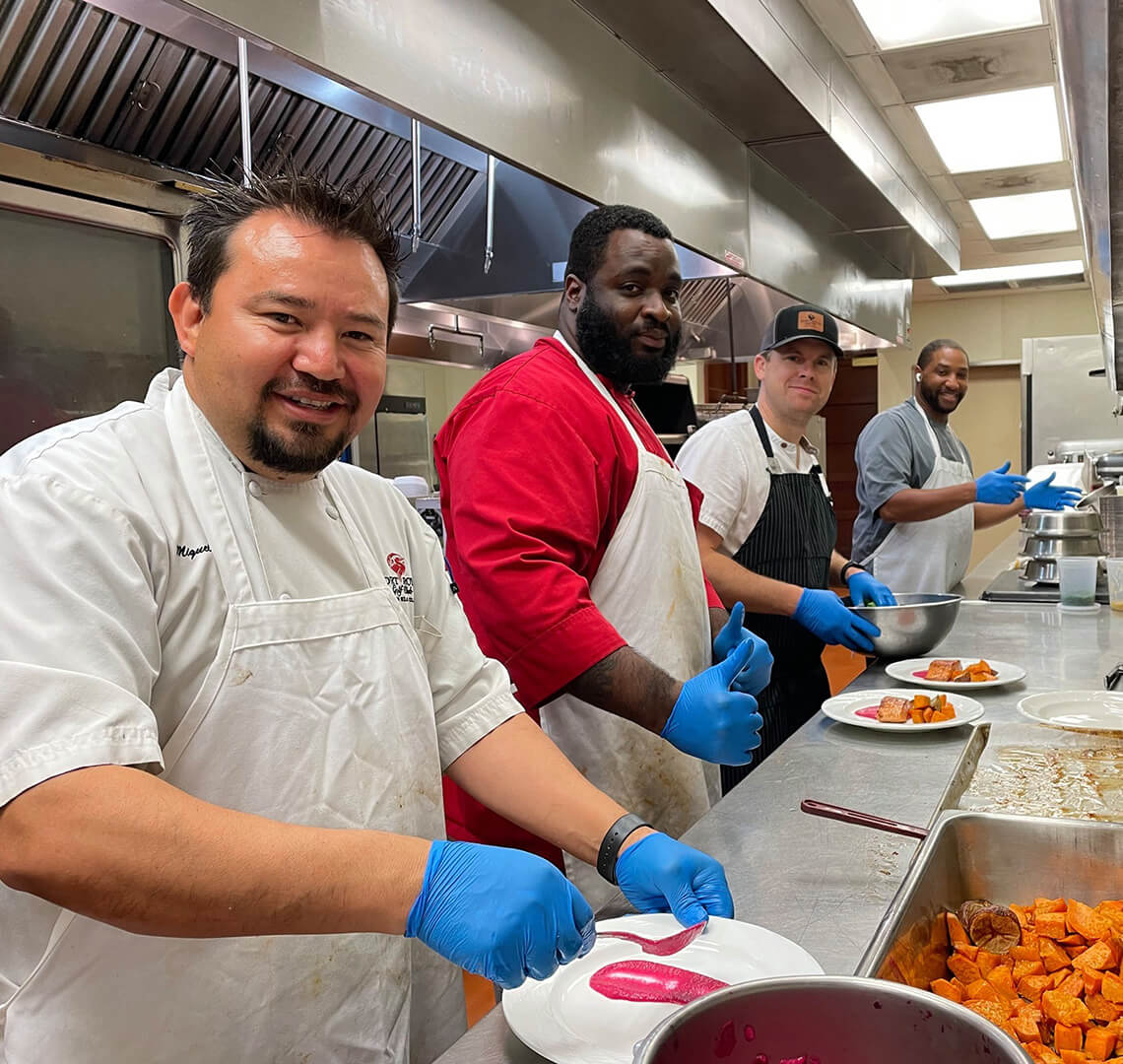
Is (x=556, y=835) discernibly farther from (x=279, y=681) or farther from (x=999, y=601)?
(x=999, y=601)

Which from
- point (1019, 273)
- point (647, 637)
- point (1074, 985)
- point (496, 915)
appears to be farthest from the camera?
point (1019, 273)

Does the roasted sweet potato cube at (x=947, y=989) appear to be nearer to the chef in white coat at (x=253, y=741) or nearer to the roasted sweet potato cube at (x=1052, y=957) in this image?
the roasted sweet potato cube at (x=1052, y=957)

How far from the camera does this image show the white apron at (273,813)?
3.14 feet

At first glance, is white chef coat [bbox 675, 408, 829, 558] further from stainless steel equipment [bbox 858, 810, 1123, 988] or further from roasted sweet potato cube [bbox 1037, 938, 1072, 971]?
roasted sweet potato cube [bbox 1037, 938, 1072, 971]

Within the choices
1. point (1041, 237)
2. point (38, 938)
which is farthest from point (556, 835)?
point (1041, 237)

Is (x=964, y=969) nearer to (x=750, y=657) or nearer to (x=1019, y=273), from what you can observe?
(x=750, y=657)

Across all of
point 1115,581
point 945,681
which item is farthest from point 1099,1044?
point 1115,581

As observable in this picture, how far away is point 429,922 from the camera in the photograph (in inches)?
34.5

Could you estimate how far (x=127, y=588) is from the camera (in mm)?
934

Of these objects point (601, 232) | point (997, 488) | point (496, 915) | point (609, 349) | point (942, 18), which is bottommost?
point (496, 915)

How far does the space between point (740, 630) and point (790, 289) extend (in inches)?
103

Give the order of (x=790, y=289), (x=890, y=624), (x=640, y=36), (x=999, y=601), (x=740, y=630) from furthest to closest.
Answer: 1. (x=790, y=289)
2. (x=999, y=601)
3. (x=640, y=36)
4. (x=890, y=624)
5. (x=740, y=630)

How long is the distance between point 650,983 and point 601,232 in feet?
4.91

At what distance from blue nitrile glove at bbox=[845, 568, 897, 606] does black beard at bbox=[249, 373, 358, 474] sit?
1832 mm
